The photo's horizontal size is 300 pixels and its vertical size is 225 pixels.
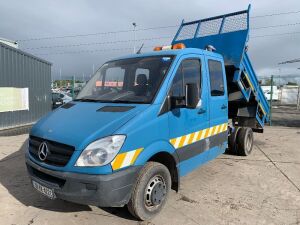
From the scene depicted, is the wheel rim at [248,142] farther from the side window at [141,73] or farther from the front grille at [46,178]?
the front grille at [46,178]

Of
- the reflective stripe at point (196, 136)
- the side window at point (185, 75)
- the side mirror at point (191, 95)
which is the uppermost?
the side window at point (185, 75)

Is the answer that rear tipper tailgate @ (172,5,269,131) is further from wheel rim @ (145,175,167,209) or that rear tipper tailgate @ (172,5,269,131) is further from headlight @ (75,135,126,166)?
headlight @ (75,135,126,166)

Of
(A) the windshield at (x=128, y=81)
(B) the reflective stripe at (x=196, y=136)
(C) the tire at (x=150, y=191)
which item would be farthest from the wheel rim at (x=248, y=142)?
(A) the windshield at (x=128, y=81)

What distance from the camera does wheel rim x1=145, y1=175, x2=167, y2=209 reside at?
3.87 m

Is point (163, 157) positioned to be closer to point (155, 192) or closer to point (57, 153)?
point (155, 192)

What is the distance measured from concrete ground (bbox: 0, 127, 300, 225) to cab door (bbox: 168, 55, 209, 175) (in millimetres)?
621

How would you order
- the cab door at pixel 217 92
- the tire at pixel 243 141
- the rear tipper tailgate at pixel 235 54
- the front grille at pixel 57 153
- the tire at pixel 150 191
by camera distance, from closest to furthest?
the front grille at pixel 57 153
the tire at pixel 150 191
the cab door at pixel 217 92
the rear tipper tailgate at pixel 235 54
the tire at pixel 243 141

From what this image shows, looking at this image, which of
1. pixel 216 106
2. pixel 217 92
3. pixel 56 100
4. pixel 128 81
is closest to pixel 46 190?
pixel 128 81

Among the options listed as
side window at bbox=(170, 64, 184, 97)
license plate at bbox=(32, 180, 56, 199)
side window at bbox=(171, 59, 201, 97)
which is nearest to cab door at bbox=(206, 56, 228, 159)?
side window at bbox=(171, 59, 201, 97)

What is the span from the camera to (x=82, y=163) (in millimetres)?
3342

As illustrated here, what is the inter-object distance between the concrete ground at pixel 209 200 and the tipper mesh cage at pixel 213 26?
314cm

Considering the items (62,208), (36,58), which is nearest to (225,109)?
(62,208)

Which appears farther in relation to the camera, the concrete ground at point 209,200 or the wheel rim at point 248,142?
the wheel rim at point 248,142

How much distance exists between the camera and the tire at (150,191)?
12.0ft
